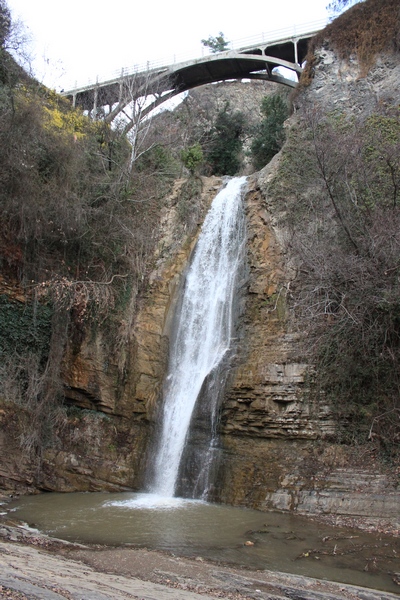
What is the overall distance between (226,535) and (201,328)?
7.76 m

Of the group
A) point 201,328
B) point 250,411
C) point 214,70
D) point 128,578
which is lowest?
point 128,578

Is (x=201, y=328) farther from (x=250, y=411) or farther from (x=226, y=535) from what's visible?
(x=226, y=535)

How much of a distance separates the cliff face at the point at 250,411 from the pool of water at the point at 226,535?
3.22 feet

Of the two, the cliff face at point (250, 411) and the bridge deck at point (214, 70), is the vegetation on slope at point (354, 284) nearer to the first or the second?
the cliff face at point (250, 411)

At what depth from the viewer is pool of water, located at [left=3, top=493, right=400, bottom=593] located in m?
7.70

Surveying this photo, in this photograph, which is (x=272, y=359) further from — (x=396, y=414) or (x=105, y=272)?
(x=105, y=272)

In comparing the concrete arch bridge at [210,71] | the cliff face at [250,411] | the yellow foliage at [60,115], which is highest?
the concrete arch bridge at [210,71]

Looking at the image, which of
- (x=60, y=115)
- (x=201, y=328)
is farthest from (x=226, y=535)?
(x=60, y=115)

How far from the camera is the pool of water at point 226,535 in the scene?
770 centimetres

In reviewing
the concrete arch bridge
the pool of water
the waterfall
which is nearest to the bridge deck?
the concrete arch bridge

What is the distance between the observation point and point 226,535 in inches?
364

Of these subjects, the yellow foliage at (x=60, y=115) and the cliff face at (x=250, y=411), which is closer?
the cliff face at (x=250, y=411)

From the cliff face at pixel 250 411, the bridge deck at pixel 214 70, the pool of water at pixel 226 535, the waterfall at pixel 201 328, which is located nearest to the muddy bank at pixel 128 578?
the pool of water at pixel 226 535

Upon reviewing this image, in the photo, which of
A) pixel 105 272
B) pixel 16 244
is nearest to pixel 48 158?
pixel 16 244
